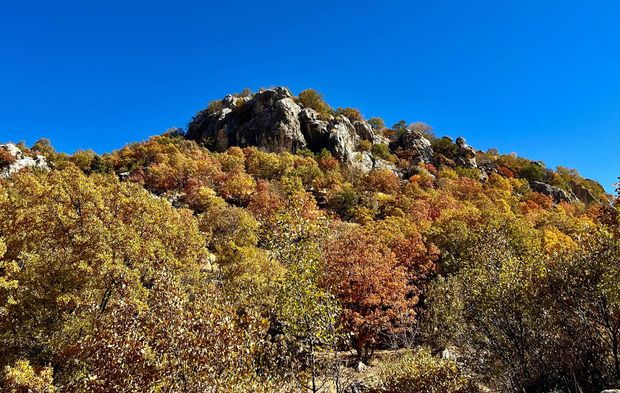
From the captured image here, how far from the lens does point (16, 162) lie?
91625 mm

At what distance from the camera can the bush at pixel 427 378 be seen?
1919 cm

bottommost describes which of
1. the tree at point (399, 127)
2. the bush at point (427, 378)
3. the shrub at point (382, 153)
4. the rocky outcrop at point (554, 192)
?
the bush at point (427, 378)

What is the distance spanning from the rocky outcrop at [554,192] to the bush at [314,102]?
2807 inches

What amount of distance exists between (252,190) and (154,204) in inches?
2372

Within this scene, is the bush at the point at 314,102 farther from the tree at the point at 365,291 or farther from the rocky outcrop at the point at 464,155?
the tree at the point at 365,291

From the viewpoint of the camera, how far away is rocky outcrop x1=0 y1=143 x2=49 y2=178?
89188mm

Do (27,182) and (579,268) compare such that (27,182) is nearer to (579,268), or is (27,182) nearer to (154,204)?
(154,204)

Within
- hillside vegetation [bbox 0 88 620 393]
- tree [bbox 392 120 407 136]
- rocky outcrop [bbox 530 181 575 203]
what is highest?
tree [bbox 392 120 407 136]

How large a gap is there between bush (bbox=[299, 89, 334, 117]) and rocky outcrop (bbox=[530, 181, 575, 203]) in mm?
71306

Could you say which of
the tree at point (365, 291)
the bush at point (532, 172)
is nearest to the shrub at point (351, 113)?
the bush at point (532, 172)

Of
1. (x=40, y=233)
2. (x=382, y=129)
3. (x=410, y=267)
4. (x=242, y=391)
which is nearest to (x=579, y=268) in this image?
(x=242, y=391)

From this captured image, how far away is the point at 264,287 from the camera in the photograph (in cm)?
2848

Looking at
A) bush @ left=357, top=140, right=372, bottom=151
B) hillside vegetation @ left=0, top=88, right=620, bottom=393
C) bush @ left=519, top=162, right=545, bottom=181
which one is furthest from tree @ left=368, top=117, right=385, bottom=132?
hillside vegetation @ left=0, top=88, right=620, bottom=393

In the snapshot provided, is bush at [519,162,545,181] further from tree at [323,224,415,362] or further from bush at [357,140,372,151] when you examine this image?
tree at [323,224,415,362]
